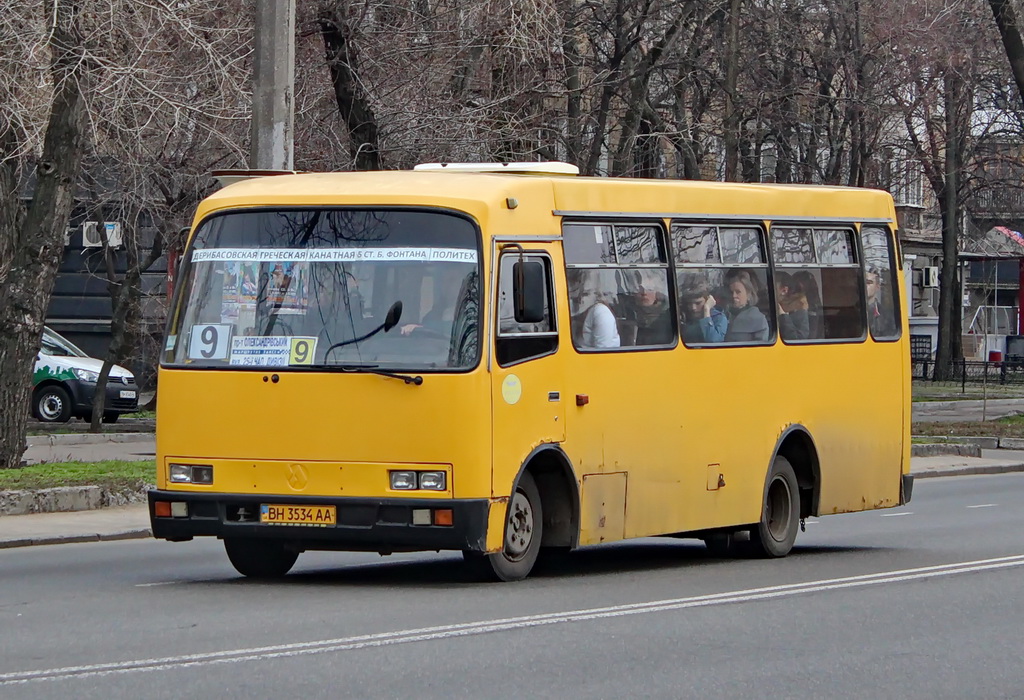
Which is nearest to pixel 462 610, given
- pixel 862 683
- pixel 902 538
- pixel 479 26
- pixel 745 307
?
pixel 862 683

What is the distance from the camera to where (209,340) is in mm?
11125

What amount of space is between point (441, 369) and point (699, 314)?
2.98 metres

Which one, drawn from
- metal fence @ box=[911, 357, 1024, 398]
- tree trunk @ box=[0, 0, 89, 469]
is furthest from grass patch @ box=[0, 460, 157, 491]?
metal fence @ box=[911, 357, 1024, 398]

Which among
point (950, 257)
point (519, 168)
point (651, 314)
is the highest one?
point (950, 257)

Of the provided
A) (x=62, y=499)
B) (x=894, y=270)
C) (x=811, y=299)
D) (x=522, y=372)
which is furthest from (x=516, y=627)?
(x=62, y=499)

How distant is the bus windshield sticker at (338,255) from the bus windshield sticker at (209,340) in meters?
0.42

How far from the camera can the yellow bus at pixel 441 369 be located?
10.6 metres

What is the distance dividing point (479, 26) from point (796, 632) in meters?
14.6

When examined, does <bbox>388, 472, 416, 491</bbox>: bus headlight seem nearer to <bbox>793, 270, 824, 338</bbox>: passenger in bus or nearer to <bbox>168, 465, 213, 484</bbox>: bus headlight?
<bbox>168, 465, 213, 484</bbox>: bus headlight

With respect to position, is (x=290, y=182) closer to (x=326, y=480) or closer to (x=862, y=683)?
(x=326, y=480)

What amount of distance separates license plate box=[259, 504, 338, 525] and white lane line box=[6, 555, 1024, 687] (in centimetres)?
168

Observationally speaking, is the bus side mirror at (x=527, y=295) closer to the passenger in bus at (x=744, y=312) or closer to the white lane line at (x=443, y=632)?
the white lane line at (x=443, y=632)

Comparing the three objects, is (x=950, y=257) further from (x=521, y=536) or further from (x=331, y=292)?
(x=331, y=292)

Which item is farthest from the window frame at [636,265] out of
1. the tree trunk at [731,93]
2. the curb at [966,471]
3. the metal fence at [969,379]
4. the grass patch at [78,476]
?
the metal fence at [969,379]
